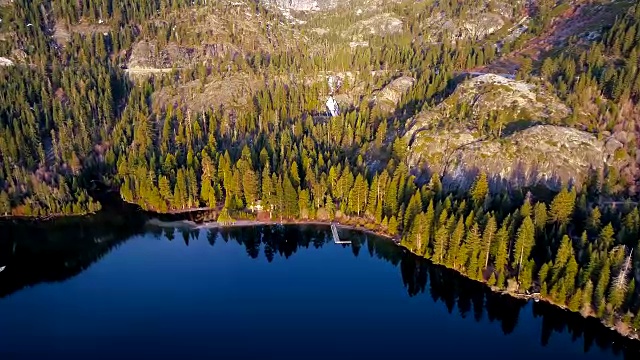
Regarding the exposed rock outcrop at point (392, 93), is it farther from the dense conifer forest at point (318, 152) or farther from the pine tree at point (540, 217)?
the pine tree at point (540, 217)

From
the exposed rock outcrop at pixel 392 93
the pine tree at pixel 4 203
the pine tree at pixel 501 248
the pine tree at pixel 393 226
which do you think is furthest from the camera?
the exposed rock outcrop at pixel 392 93

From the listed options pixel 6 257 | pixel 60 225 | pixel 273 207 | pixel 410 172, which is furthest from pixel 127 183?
pixel 410 172

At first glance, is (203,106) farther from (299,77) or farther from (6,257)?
(6,257)

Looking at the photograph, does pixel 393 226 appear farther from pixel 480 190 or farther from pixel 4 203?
pixel 4 203

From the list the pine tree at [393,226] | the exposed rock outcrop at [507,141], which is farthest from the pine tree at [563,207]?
the pine tree at [393,226]

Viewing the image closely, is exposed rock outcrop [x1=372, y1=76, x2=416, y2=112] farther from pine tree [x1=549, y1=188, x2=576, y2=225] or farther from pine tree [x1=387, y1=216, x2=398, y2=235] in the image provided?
pine tree [x1=549, y1=188, x2=576, y2=225]

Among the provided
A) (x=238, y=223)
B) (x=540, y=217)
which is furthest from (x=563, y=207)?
(x=238, y=223)

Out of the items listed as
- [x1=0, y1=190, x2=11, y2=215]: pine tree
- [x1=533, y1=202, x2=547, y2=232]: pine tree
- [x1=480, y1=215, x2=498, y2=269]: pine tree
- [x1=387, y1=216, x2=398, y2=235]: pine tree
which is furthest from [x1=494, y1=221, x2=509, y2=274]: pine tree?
[x1=0, y1=190, x2=11, y2=215]: pine tree

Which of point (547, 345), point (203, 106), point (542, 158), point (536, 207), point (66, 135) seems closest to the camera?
point (547, 345)
